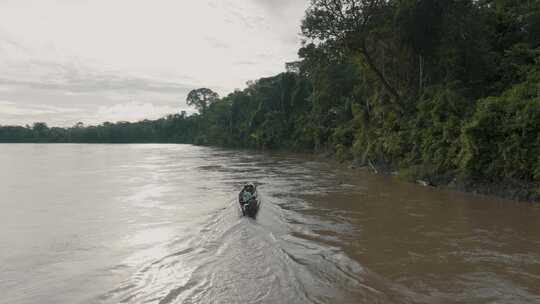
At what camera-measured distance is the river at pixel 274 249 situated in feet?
20.7

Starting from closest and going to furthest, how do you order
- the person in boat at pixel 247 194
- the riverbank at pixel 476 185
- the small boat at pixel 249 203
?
the small boat at pixel 249 203
the person in boat at pixel 247 194
the riverbank at pixel 476 185

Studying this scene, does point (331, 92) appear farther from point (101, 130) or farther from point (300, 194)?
point (101, 130)

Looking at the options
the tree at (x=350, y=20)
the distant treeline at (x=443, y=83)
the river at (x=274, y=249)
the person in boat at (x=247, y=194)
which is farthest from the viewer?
the tree at (x=350, y=20)

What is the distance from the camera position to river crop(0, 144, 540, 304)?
6320mm

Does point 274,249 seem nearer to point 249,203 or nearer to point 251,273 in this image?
point 251,273

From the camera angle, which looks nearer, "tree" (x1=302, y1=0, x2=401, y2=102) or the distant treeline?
the distant treeline

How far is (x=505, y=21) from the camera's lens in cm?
2331

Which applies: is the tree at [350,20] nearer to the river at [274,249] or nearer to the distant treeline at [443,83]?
the distant treeline at [443,83]

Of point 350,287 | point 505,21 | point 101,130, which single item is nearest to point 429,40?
point 505,21

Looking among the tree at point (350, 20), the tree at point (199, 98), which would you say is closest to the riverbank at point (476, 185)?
the tree at point (350, 20)

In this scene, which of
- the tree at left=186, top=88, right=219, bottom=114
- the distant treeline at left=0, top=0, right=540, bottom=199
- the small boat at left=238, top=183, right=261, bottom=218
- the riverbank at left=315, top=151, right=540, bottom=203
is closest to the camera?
the small boat at left=238, top=183, right=261, bottom=218

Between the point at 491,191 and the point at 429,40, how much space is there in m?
11.3

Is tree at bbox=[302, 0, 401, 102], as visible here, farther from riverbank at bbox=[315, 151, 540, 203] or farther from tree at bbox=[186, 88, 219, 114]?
tree at bbox=[186, 88, 219, 114]

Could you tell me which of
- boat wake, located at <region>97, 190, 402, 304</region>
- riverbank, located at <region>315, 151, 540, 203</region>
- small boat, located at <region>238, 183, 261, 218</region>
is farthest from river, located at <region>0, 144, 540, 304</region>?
riverbank, located at <region>315, 151, 540, 203</region>
